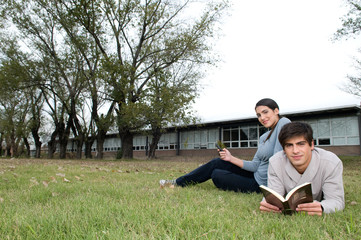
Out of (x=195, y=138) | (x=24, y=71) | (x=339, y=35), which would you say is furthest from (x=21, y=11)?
(x=339, y=35)

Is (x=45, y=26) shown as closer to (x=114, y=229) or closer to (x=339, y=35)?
(x=339, y=35)

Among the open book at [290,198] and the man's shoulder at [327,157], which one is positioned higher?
the man's shoulder at [327,157]

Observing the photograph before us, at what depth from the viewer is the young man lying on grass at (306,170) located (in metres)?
2.58

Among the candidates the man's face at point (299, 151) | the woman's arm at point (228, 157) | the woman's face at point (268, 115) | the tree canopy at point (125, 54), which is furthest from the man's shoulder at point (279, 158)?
the tree canopy at point (125, 54)

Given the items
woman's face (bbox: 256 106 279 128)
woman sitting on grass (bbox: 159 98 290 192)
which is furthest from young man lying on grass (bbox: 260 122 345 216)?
woman's face (bbox: 256 106 279 128)

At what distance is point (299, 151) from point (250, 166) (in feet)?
4.53

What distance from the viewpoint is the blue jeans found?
159 inches

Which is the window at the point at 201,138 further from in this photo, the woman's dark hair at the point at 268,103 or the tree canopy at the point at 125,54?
the woman's dark hair at the point at 268,103

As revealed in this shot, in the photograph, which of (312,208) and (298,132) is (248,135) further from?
(312,208)

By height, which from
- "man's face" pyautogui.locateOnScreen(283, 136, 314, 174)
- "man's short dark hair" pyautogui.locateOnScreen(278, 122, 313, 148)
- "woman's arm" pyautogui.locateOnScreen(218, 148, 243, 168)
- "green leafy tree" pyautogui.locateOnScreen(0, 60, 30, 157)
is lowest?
"woman's arm" pyautogui.locateOnScreen(218, 148, 243, 168)

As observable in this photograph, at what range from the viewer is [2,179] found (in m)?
4.80

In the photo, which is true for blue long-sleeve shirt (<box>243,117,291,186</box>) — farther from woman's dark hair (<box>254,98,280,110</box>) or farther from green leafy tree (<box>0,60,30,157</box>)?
green leafy tree (<box>0,60,30,157</box>)

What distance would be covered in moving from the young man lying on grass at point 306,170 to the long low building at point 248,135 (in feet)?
66.1

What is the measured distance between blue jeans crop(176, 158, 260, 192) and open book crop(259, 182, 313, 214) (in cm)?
146
